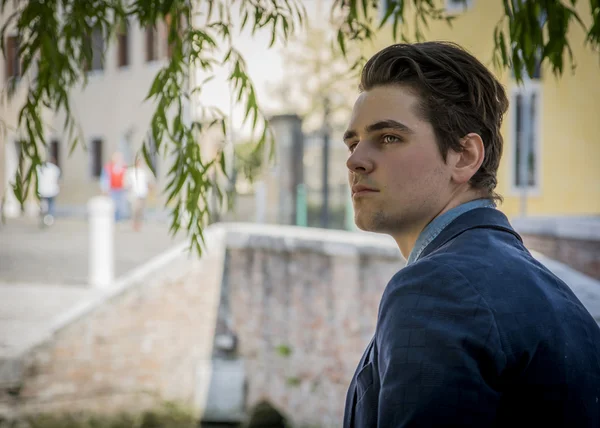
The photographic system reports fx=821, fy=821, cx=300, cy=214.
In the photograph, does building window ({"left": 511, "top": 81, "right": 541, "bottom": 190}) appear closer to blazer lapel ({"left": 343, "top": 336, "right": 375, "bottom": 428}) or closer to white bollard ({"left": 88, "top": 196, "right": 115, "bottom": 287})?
white bollard ({"left": 88, "top": 196, "right": 115, "bottom": 287})

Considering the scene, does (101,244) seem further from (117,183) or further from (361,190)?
(361,190)

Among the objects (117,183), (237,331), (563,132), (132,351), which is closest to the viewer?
(132,351)

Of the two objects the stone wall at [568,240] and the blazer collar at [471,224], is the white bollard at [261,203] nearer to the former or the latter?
the stone wall at [568,240]

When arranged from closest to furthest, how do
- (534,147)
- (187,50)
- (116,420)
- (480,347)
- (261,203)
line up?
(480,347) → (187,50) → (116,420) → (534,147) → (261,203)

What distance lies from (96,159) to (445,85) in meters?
23.8

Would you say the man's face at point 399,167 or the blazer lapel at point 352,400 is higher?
the man's face at point 399,167

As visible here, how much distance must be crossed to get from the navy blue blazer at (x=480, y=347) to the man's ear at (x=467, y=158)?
20 cm

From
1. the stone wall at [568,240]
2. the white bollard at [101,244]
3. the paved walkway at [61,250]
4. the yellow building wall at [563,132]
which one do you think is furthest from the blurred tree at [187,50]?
the yellow building wall at [563,132]

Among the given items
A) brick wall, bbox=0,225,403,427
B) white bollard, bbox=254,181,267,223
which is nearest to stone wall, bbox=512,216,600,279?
brick wall, bbox=0,225,403,427

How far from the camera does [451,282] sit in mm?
1224

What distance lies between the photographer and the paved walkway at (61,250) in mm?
11891

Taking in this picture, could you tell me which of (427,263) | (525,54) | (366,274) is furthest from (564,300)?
(366,274)

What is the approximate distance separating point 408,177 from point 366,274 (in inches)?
278

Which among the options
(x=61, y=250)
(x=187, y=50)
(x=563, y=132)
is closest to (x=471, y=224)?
(x=187, y=50)
